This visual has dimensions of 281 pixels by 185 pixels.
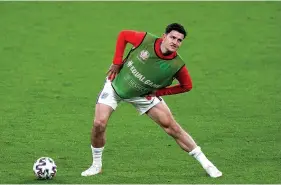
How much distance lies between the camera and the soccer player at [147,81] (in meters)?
11.3

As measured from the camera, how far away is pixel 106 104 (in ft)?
37.9

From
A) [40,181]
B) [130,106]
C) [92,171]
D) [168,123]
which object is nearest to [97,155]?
[92,171]

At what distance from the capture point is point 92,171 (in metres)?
11.8

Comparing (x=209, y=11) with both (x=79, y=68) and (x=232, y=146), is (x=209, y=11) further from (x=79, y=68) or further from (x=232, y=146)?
(x=232, y=146)

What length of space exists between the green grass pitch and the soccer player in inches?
23.3

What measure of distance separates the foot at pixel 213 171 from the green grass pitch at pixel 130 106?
0.39 feet

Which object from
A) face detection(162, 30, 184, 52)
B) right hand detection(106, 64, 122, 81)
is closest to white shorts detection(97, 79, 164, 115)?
right hand detection(106, 64, 122, 81)

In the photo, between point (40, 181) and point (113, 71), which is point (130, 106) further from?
point (40, 181)

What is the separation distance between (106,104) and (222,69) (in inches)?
375

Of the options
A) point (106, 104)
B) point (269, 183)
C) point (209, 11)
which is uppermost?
point (209, 11)

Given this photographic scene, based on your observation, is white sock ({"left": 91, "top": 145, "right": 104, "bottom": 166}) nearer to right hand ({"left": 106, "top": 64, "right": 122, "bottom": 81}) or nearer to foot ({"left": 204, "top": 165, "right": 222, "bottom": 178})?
right hand ({"left": 106, "top": 64, "right": 122, "bottom": 81})

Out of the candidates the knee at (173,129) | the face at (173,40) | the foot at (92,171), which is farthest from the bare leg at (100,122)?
the face at (173,40)

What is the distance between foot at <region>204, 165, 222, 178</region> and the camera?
38.1 ft

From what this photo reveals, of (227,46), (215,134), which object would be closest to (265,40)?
(227,46)
